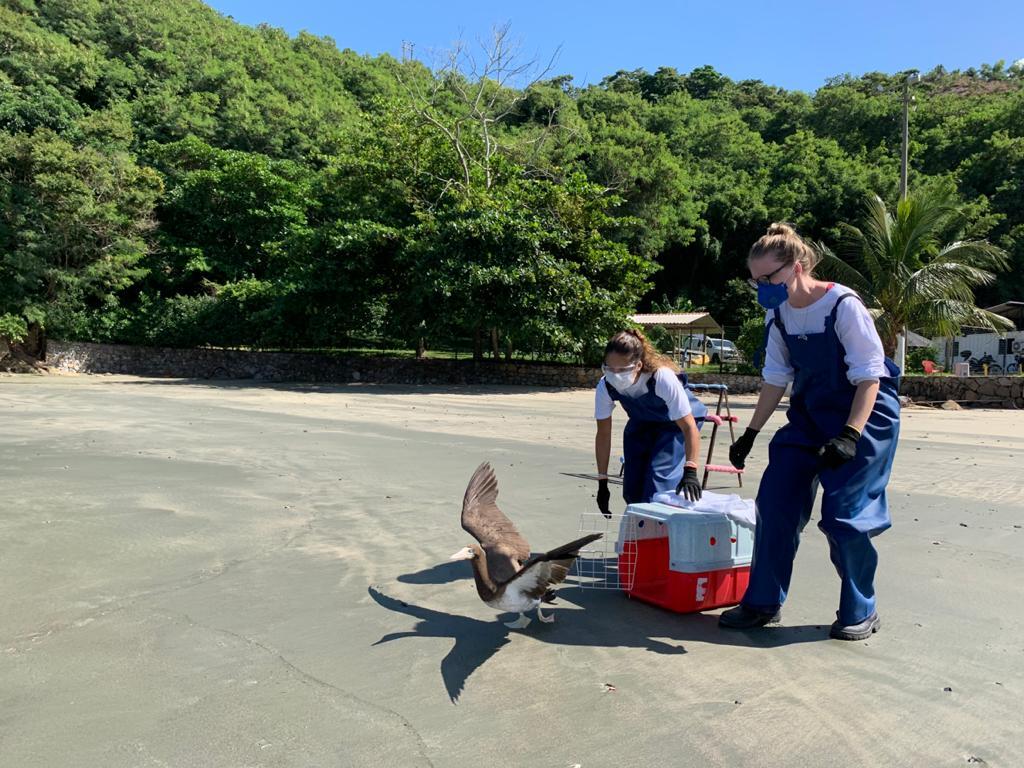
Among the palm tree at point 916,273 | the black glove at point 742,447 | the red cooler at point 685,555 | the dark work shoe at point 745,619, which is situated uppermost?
the palm tree at point 916,273

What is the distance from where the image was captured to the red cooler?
13.3 feet

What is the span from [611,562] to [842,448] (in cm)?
211

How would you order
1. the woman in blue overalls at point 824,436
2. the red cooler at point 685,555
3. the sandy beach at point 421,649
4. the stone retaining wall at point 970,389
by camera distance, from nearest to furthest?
1. the sandy beach at point 421,649
2. the woman in blue overalls at point 824,436
3. the red cooler at point 685,555
4. the stone retaining wall at point 970,389

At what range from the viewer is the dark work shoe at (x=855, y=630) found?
3781 millimetres

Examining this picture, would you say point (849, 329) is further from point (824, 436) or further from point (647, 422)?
point (647, 422)

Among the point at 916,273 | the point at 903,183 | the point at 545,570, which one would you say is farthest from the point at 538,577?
the point at 903,183

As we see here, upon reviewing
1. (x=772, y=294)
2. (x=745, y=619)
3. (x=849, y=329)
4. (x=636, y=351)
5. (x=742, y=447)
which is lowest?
(x=745, y=619)

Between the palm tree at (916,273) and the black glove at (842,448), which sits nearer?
the black glove at (842,448)

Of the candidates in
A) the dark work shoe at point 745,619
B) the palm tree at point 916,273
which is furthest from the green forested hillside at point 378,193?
the dark work shoe at point 745,619

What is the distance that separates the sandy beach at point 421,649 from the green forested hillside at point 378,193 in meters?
17.9

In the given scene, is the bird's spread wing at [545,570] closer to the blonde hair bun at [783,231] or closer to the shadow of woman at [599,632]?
the shadow of woman at [599,632]

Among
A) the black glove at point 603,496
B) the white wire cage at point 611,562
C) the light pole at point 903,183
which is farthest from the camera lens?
the light pole at point 903,183

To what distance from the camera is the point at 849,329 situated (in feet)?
11.8

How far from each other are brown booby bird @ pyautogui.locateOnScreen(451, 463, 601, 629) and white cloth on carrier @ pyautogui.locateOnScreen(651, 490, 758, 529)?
84cm
